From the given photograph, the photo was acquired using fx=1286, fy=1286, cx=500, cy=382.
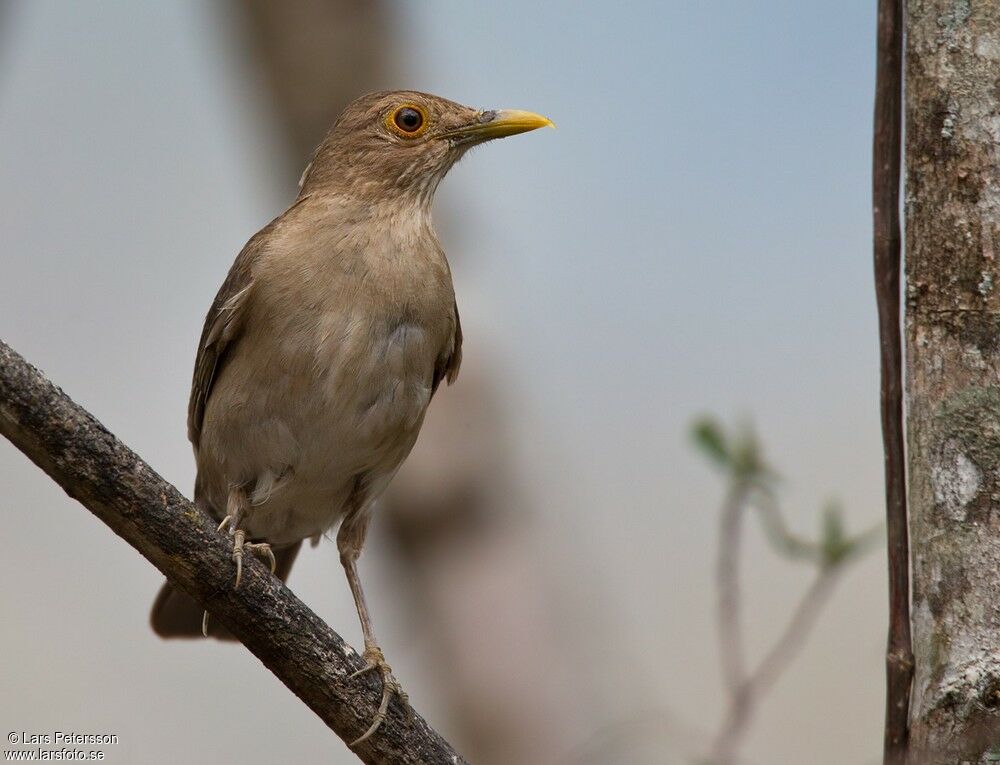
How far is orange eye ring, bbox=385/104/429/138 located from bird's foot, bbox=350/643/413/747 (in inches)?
91.1

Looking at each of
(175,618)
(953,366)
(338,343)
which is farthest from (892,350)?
(175,618)

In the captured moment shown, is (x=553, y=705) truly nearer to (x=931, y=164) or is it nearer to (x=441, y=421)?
(x=441, y=421)

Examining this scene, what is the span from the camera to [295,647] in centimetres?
319

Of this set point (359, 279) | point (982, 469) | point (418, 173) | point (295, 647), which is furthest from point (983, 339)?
point (418, 173)

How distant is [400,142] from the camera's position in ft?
18.6

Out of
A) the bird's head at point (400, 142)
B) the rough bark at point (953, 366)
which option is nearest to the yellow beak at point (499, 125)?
the bird's head at point (400, 142)

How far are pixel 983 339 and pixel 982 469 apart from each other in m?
0.26

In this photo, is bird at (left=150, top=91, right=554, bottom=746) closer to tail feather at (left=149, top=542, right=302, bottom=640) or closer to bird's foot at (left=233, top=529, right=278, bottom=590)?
bird's foot at (left=233, top=529, right=278, bottom=590)

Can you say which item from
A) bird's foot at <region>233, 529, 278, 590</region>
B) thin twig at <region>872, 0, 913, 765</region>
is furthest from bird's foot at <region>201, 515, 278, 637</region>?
thin twig at <region>872, 0, 913, 765</region>

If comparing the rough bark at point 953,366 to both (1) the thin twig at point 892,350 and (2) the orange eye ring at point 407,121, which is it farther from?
(2) the orange eye ring at point 407,121

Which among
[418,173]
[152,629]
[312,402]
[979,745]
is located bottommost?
[152,629]

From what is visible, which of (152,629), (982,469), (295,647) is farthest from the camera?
(152,629)

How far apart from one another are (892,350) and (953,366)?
0.21 meters

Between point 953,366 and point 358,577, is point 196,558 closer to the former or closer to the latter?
point 953,366
